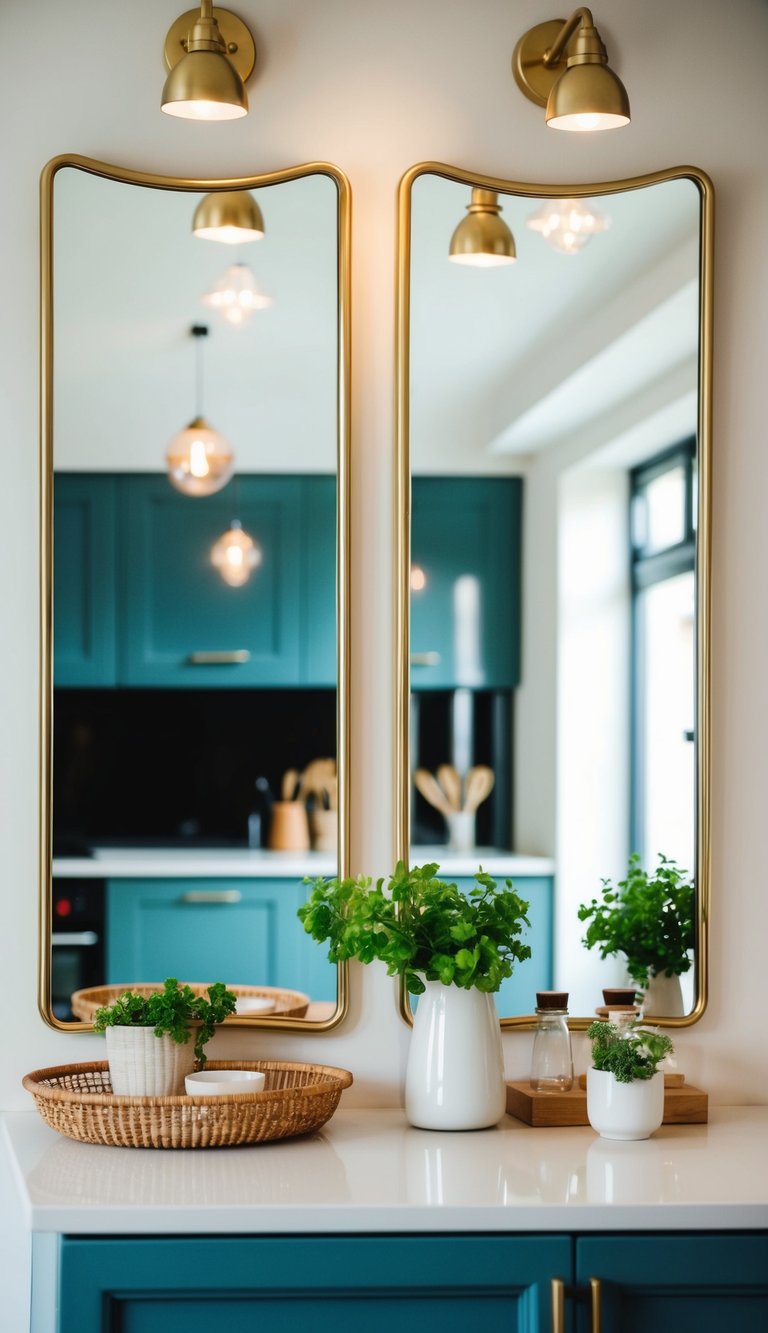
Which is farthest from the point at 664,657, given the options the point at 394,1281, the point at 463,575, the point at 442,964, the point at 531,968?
the point at 394,1281

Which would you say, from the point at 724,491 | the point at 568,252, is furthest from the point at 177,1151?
the point at 568,252

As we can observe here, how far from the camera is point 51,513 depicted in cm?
202

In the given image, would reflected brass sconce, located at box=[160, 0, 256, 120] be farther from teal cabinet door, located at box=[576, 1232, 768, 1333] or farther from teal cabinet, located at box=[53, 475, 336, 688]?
teal cabinet door, located at box=[576, 1232, 768, 1333]

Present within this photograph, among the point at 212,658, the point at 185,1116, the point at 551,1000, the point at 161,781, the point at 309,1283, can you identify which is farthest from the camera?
the point at 161,781

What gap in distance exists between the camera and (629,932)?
2104 mm

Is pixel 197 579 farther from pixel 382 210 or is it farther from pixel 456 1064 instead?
pixel 456 1064

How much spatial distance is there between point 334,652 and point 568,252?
0.68m

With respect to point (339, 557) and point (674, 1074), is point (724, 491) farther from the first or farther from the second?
point (674, 1074)

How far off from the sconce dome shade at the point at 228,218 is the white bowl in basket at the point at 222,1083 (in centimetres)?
115

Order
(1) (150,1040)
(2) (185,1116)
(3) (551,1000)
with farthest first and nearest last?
1. (3) (551,1000)
2. (1) (150,1040)
3. (2) (185,1116)

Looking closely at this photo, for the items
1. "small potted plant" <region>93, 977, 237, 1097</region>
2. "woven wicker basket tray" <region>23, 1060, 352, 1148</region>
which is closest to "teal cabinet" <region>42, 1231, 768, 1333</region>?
"woven wicker basket tray" <region>23, 1060, 352, 1148</region>

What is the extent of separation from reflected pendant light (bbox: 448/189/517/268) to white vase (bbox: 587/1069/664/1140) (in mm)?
1145

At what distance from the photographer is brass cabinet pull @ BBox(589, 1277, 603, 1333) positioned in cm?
155

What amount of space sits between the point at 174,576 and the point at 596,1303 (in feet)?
3.69
